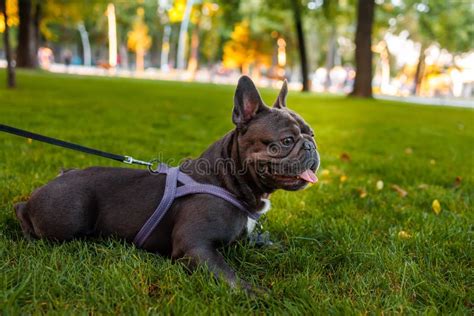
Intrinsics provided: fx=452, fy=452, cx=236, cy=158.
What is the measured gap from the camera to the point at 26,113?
8.69 meters

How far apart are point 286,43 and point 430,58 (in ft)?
59.3

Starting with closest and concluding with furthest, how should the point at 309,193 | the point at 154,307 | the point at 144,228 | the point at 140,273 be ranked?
the point at 154,307
the point at 140,273
the point at 144,228
the point at 309,193

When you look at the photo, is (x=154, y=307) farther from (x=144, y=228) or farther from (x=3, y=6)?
(x=3, y=6)

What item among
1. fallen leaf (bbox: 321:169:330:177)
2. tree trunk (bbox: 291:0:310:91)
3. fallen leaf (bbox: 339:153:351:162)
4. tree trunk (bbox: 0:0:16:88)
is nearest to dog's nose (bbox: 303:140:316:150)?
fallen leaf (bbox: 321:169:330:177)

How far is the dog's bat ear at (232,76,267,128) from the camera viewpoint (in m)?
2.91

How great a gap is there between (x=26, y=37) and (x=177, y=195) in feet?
97.7

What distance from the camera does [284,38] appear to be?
5022cm

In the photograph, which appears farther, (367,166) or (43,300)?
(367,166)

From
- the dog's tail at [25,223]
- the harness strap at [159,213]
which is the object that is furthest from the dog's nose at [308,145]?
the dog's tail at [25,223]

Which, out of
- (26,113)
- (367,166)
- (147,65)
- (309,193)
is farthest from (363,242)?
(147,65)

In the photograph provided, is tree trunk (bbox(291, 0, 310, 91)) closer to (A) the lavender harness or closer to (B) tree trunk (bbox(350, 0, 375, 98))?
(B) tree trunk (bbox(350, 0, 375, 98))

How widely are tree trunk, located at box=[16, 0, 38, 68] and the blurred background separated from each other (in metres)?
0.06

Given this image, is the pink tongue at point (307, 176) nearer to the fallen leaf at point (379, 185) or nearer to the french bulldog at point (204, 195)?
the french bulldog at point (204, 195)

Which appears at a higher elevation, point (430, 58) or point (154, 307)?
point (430, 58)
